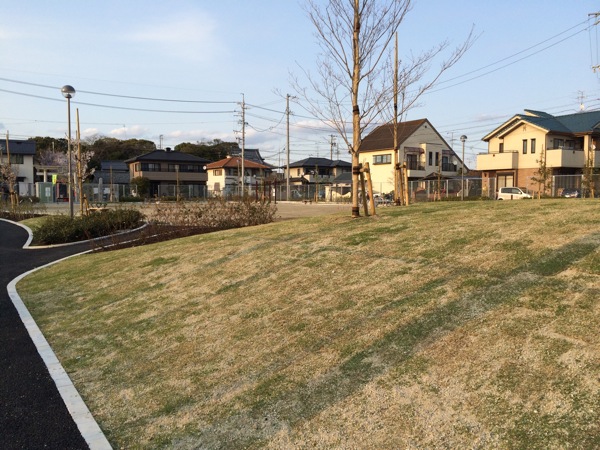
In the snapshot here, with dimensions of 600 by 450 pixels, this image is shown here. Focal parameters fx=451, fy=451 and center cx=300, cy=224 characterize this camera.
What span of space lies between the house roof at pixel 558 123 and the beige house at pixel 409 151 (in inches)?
493

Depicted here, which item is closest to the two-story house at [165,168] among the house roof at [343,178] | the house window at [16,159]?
the house window at [16,159]

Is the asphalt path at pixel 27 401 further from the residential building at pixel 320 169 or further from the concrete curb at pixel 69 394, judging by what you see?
the residential building at pixel 320 169

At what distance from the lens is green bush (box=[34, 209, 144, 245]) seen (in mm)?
16312

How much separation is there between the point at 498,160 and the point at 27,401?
140 feet

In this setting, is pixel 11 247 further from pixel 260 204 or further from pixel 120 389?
pixel 120 389

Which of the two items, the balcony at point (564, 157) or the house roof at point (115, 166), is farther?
the house roof at point (115, 166)

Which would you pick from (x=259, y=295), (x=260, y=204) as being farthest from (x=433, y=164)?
(x=259, y=295)

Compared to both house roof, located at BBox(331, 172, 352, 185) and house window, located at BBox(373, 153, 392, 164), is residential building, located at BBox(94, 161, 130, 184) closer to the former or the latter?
house roof, located at BBox(331, 172, 352, 185)

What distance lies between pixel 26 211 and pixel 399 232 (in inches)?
1082

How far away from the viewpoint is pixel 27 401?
421cm

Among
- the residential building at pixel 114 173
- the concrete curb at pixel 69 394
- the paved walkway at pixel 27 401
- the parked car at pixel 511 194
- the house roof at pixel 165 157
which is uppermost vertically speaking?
the house roof at pixel 165 157

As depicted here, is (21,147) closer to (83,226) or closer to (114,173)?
(114,173)

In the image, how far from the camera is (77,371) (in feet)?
16.1

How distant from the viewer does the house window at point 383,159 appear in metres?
54.1
